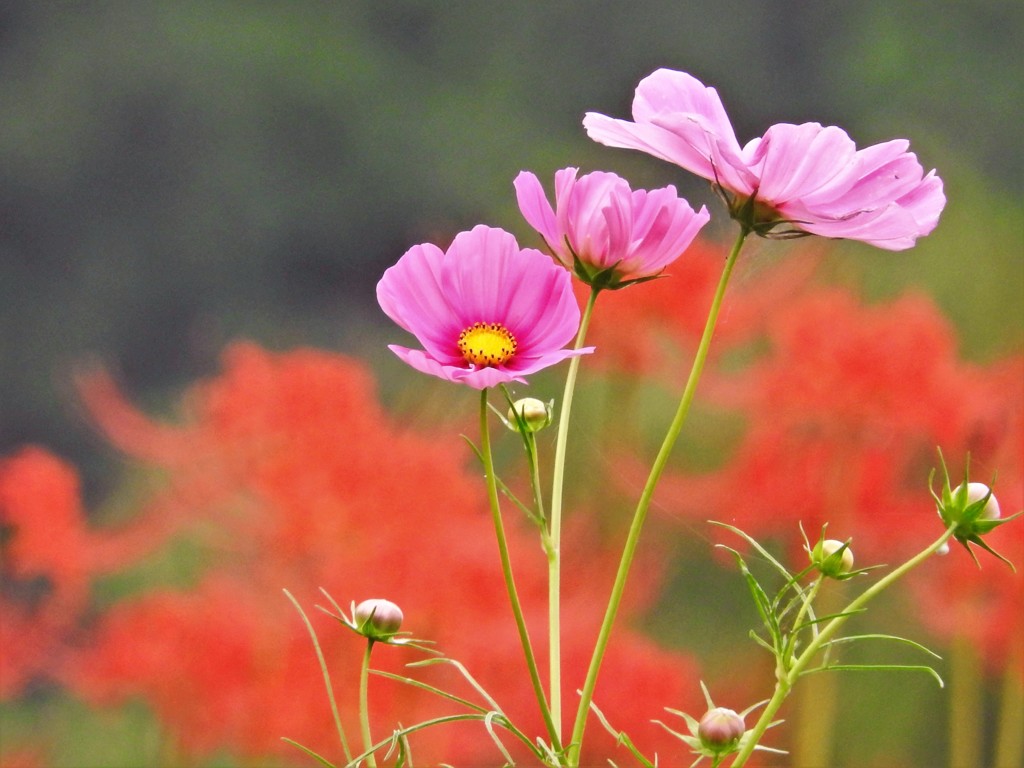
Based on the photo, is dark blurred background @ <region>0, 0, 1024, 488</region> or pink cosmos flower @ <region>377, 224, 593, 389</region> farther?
dark blurred background @ <region>0, 0, 1024, 488</region>

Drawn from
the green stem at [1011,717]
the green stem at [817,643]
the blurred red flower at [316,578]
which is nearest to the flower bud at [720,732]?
the green stem at [817,643]

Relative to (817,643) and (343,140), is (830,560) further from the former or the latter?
(343,140)

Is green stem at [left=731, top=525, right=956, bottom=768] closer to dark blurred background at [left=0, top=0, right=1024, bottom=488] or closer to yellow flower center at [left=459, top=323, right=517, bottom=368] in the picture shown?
yellow flower center at [left=459, top=323, right=517, bottom=368]

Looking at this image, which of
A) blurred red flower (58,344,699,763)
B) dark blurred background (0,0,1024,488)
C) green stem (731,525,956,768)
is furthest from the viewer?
dark blurred background (0,0,1024,488)

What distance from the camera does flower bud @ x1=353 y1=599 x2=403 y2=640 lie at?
0.75 ft

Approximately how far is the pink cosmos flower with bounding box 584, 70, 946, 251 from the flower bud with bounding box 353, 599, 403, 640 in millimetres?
92

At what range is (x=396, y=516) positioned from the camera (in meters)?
1.41

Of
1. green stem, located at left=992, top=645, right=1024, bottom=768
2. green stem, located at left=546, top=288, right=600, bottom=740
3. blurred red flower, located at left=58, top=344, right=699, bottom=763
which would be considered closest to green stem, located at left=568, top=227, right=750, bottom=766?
green stem, located at left=546, top=288, right=600, bottom=740

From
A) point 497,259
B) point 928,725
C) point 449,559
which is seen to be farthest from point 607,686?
point 497,259

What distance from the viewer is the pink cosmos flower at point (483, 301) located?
0.22 meters

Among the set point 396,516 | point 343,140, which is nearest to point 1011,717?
point 396,516

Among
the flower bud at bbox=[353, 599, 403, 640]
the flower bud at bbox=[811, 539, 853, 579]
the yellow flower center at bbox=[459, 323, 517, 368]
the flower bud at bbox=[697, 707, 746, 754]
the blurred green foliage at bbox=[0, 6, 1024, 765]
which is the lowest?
the flower bud at bbox=[697, 707, 746, 754]

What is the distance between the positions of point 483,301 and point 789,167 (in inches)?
2.2

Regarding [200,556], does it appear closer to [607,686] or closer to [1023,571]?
[607,686]
